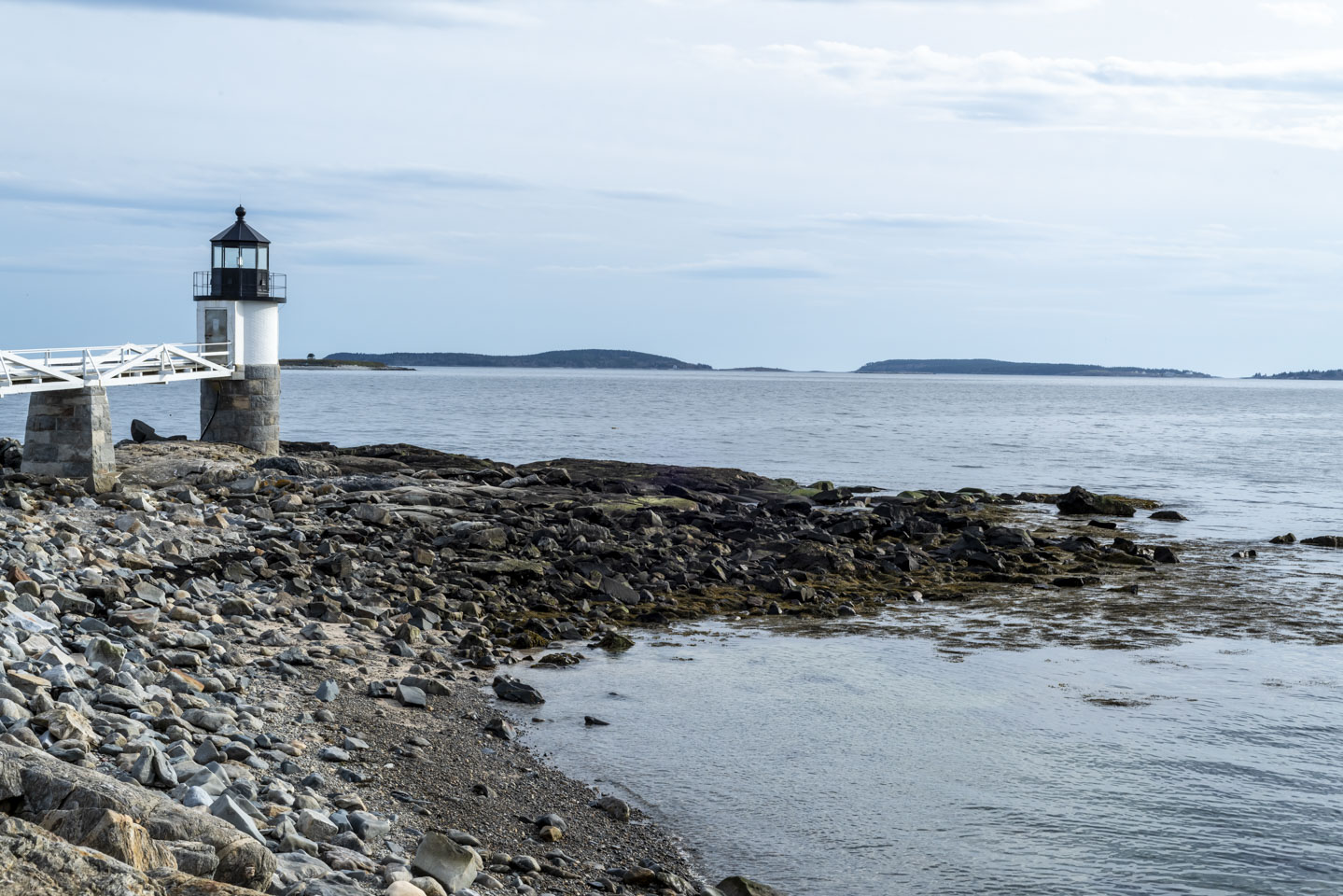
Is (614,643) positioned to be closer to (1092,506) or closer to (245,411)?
(245,411)

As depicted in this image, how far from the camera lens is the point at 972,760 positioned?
10.9 metres

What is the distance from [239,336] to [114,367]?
6.33 m

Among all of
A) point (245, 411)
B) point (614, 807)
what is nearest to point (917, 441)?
point (245, 411)

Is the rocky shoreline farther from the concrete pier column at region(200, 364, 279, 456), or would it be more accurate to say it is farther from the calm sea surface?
the concrete pier column at region(200, 364, 279, 456)

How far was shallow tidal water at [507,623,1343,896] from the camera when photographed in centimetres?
873

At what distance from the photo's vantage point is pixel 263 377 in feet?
98.6

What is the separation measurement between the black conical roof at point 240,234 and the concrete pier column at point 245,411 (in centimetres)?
320

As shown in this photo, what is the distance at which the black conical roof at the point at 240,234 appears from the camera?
2970 cm

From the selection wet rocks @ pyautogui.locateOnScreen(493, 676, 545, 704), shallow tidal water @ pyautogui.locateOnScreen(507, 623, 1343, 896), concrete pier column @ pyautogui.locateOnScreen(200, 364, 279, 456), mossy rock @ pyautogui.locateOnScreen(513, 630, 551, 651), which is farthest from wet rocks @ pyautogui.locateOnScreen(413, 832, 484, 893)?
concrete pier column @ pyautogui.locateOnScreen(200, 364, 279, 456)

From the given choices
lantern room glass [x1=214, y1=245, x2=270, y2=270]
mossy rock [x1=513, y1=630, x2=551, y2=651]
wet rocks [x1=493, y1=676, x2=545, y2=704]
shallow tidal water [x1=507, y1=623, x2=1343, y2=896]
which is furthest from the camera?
lantern room glass [x1=214, y1=245, x2=270, y2=270]

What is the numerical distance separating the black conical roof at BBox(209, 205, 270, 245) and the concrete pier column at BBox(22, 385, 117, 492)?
873cm

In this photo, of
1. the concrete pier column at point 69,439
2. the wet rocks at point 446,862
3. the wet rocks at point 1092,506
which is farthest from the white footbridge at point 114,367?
the wet rocks at point 1092,506

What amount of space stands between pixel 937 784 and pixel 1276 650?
25.6 ft

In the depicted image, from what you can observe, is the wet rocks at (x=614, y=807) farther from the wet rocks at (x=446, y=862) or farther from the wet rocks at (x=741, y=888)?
the wet rocks at (x=446, y=862)
